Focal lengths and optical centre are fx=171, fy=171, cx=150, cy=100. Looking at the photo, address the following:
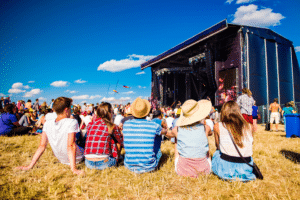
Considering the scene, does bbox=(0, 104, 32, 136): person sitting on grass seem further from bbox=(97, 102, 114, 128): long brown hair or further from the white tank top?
the white tank top

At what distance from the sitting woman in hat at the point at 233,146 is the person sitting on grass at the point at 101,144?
5.39ft

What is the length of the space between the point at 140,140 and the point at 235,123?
1.33m

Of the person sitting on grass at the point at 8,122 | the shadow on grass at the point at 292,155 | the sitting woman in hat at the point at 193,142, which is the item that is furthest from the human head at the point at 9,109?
the shadow on grass at the point at 292,155

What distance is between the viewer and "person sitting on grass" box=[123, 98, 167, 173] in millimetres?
2531

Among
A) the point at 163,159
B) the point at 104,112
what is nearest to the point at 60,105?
the point at 104,112

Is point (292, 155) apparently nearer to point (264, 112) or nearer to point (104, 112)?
point (104, 112)

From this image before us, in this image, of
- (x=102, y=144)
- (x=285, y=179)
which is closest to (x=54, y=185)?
(x=102, y=144)

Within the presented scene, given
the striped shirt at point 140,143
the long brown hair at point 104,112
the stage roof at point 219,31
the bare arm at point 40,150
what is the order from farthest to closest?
the stage roof at point 219,31 < the long brown hair at point 104,112 < the bare arm at point 40,150 < the striped shirt at point 140,143

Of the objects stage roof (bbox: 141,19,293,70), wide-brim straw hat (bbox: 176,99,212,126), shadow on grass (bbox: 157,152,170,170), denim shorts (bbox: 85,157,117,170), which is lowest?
shadow on grass (bbox: 157,152,170,170)

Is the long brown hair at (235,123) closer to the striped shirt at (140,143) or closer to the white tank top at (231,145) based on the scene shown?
the white tank top at (231,145)

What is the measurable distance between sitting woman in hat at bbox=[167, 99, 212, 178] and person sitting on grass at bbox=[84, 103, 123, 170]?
1081 mm

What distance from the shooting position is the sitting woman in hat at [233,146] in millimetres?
2236

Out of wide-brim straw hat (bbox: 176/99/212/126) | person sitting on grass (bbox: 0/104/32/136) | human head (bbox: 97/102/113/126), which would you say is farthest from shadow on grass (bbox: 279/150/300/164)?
person sitting on grass (bbox: 0/104/32/136)

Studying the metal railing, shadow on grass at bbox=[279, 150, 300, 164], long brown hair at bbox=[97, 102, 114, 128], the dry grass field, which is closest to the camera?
the dry grass field
